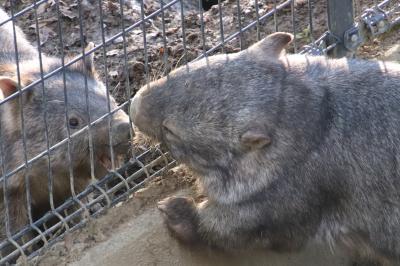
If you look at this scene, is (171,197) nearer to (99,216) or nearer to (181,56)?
(99,216)

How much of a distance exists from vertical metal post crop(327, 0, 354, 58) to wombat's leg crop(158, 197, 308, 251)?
1.59m

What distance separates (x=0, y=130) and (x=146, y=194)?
91 cm

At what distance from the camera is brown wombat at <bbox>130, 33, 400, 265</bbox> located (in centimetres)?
467

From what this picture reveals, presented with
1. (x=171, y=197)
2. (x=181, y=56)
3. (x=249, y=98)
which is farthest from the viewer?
(x=181, y=56)

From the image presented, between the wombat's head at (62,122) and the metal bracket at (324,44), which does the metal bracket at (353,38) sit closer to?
the metal bracket at (324,44)

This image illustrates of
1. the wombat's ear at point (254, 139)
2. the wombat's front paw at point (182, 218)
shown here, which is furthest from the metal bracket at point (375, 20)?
the wombat's front paw at point (182, 218)

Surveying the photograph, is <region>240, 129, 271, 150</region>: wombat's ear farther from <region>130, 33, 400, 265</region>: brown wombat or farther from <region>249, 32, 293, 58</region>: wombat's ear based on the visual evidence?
<region>249, 32, 293, 58</region>: wombat's ear

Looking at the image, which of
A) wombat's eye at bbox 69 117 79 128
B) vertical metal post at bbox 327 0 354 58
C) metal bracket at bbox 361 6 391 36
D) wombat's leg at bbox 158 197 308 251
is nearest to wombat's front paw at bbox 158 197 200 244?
wombat's leg at bbox 158 197 308 251

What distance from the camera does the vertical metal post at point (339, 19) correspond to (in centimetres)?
583

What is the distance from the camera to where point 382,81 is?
16.0 feet

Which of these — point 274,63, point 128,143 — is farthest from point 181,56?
point 274,63

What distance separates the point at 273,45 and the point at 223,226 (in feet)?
3.22

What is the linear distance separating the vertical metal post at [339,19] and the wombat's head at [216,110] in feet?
3.64

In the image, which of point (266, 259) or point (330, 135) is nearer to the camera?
point (330, 135)
